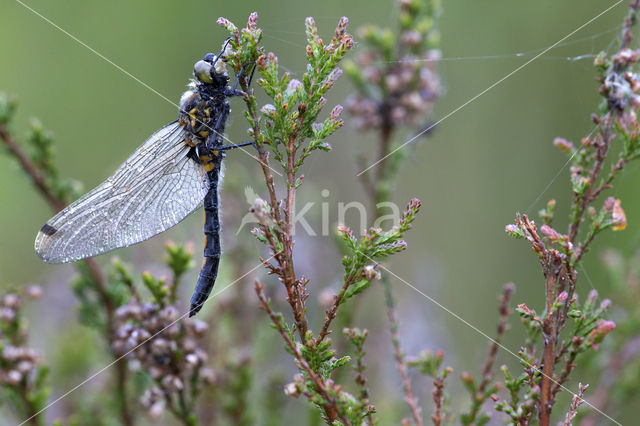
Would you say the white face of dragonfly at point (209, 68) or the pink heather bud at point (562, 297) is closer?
the pink heather bud at point (562, 297)

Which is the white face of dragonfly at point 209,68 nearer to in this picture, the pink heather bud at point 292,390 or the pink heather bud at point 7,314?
the pink heather bud at point 7,314

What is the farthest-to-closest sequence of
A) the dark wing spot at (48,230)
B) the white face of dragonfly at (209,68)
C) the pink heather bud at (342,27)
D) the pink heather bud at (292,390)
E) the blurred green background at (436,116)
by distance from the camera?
the blurred green background at (436,116) → the white face of dragonfly at (209,68) → the dark wing spot at (48,230) → the pink heather bud at (342,27) → the pink heather bud at (292,390)

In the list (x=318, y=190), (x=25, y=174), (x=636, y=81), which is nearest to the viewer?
(x=636, y=81)

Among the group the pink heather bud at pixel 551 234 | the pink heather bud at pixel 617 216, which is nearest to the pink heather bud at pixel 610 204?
the pink heather bud at pixel 617 216

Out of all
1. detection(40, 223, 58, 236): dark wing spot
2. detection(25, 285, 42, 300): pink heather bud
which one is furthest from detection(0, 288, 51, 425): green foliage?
detection(40, 223, 58, 236): dark wing spot

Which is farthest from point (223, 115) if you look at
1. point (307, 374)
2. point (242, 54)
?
point (307, 374)

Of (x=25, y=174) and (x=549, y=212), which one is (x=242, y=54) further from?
(x=25, y=174)

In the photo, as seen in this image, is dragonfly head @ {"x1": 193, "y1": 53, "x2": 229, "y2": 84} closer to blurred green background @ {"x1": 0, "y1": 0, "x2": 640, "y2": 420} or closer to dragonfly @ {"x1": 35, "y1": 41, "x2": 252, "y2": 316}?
dragonfly @ {"x1": 35, "y1": 41, "x2": 252, "y2": 316}
